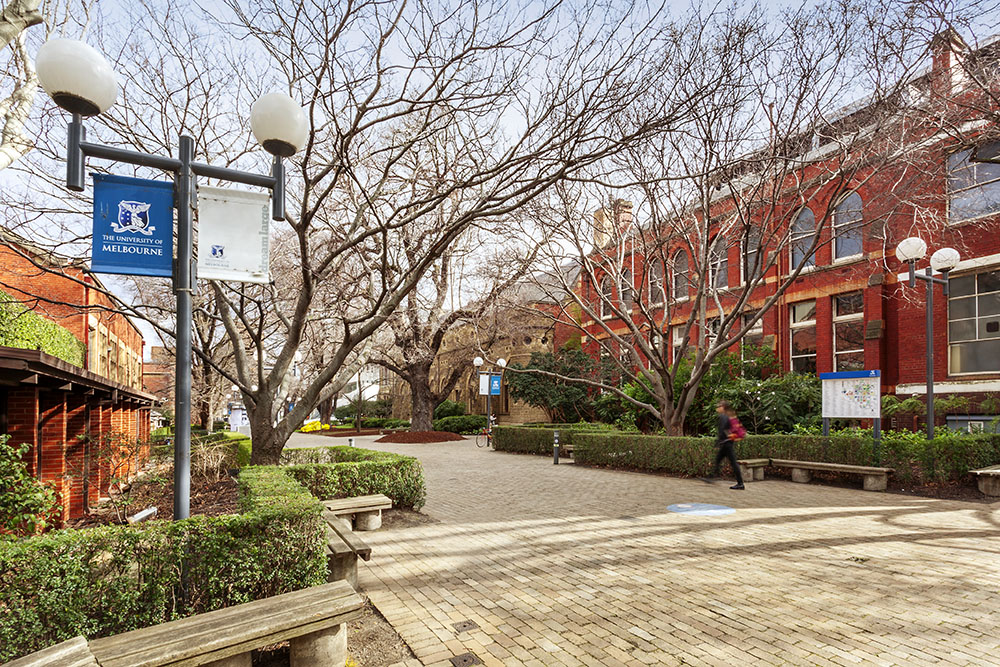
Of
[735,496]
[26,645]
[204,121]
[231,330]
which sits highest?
[204,121]

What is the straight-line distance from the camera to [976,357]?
16.9 metres

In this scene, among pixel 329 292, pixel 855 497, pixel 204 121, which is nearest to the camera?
pixel 204 121

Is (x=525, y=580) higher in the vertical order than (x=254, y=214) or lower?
Result: lower

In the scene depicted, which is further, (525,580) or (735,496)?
(735,496)

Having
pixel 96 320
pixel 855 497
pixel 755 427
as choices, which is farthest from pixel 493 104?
pixel 96 320

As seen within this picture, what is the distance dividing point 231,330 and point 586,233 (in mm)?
9980

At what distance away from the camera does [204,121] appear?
966cm

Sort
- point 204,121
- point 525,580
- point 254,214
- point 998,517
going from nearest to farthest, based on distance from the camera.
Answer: point 254,214 < point 525,580 < point 998,517 < point 204,121

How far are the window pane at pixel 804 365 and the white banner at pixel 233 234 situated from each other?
21574 mm

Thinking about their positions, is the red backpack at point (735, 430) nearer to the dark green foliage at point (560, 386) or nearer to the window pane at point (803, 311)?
the window pane at point (803, 311)

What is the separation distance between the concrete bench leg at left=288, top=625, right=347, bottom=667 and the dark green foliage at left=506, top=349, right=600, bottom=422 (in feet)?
78.8

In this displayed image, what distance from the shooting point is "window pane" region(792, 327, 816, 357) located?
2175 centimetres

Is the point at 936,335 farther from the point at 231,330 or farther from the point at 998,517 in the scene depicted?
the point at 231,330

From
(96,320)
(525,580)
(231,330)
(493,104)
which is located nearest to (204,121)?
(231,330)
